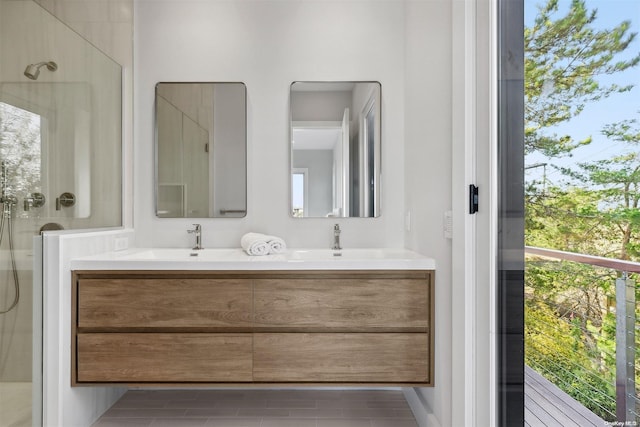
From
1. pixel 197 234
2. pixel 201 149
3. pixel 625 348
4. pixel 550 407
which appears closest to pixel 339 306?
pixel 550 407

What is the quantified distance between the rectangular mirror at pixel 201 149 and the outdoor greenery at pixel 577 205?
1.59 meters

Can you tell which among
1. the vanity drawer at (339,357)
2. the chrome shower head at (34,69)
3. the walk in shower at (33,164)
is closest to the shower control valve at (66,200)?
the walk in shower at (33,164)

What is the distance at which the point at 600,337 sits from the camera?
0.90 m

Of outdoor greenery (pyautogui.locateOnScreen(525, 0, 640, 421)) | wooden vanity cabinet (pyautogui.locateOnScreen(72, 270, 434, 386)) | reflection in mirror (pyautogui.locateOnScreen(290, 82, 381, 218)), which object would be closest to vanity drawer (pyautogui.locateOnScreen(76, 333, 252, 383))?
wooden vanity cabinet (pyautogui.locateOnScreen(72, 270, 434, 386))

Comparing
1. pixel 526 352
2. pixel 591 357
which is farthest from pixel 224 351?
pixel 591 357

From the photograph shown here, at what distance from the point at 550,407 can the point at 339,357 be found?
89 cm

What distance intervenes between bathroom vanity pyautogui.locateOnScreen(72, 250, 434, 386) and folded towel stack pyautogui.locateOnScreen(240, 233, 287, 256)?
24cm

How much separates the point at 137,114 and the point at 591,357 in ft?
7.75

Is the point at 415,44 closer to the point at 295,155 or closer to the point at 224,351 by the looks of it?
the point at 295,155

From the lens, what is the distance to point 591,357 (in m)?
0.92

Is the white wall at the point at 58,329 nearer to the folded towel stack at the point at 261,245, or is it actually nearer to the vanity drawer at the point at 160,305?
the vanity drawer at the point at 160,305

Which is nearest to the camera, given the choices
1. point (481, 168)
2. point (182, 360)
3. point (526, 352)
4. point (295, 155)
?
point (526, 352)

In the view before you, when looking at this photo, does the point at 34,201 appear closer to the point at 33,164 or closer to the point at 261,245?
the point at 33,164

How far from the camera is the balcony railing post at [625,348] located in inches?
32.3
